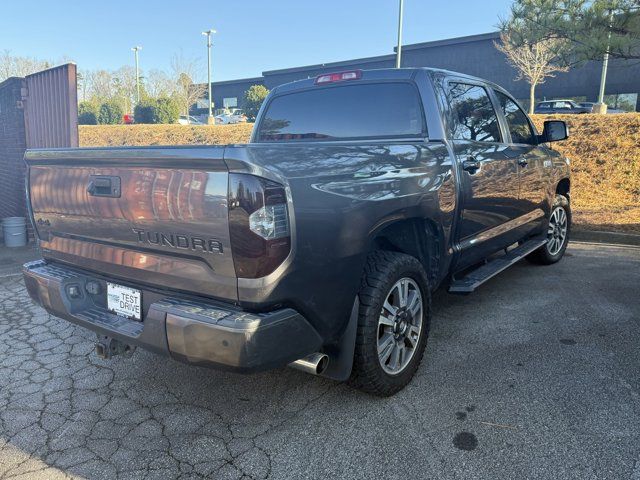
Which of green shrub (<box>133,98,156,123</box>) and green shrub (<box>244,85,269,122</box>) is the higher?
green shrub (<box>244,85,269,122</box>)

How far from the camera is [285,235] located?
210 centimetres

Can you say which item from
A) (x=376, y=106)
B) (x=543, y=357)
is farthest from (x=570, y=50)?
(x=543, y=357)

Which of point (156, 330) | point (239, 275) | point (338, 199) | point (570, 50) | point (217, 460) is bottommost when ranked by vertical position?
point (217, 460)

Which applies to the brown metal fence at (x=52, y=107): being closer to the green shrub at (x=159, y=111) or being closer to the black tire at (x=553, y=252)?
the black tire at (x=553, y=252)

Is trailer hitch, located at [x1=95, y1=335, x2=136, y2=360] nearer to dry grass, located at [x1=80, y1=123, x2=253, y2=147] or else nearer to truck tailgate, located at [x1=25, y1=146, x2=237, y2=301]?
truck tailgate, located at [x1=25, y1=146, x2=237, y2=301]

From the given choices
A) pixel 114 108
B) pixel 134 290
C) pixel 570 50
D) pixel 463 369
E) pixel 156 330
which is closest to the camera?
pixel 156 330

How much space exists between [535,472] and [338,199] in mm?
1538

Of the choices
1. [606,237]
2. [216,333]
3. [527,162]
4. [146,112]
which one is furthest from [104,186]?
[146,112]

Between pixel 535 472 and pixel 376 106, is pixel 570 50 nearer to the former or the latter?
pixel 376 106

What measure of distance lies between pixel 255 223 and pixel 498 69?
3399 centimetres

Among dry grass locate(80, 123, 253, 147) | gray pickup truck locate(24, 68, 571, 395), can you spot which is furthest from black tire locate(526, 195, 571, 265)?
dry grass locate(80, 123, 253, 147)

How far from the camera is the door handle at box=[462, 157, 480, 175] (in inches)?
139

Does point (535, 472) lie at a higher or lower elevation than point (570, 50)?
lower

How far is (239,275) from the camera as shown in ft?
6.85
